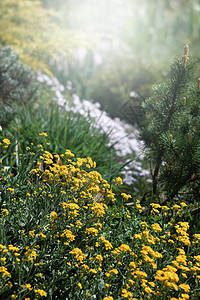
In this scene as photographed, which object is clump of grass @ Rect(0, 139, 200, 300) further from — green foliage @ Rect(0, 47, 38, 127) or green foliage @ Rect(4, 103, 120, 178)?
green foliage @ Rect(0, 47, 38, 127)

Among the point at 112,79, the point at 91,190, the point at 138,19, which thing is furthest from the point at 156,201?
the point at 138,19

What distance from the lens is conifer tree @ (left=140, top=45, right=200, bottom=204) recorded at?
8.88 feet

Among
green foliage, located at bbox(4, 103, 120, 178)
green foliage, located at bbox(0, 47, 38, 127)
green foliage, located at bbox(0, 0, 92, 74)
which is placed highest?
green foliage, located at bbox(0, 0, 92, 74)

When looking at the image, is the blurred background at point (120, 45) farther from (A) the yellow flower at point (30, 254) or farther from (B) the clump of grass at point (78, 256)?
(A) the yellow flower at point (30, 254)

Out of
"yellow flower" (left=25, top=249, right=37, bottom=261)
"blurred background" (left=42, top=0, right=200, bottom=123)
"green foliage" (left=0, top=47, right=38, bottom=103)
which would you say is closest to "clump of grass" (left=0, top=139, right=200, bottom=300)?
"yellow flower" (left=25, top=249, right=37, bottom=261)

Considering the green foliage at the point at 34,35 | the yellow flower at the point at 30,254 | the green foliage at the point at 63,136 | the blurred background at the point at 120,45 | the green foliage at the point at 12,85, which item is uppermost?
the blurred background at the point at 120,45

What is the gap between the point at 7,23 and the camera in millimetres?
5875

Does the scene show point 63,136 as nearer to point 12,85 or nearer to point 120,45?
point 12,85

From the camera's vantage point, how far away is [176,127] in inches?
116

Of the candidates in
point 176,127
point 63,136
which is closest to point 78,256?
point 176,127

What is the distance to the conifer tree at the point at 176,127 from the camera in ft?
8.88

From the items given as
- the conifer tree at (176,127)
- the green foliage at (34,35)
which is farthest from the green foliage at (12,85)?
the conifer tree at (176,127)

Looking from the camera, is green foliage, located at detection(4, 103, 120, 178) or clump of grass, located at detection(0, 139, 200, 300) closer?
clump of grass, located at detection(0, 139, 200, 300)

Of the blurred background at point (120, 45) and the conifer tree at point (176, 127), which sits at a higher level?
the blurred background at point (120, 45)
